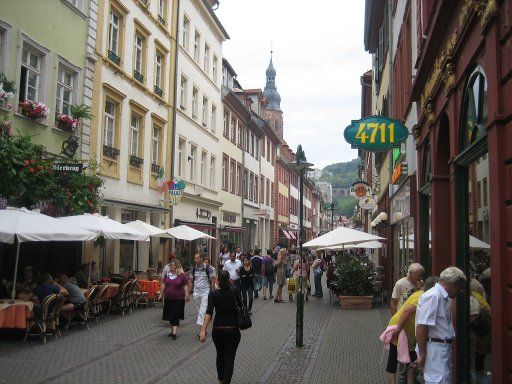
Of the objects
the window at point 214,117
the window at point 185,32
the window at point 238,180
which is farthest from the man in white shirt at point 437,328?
the window at point 238,180

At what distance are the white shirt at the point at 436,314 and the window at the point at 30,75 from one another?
42.0 ft

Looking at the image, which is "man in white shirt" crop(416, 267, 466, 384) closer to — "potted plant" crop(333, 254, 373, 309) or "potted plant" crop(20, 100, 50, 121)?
"potted plant" crop(20, 100, 50, 121)

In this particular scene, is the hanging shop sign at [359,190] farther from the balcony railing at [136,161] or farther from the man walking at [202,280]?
the man walking at [202,280]

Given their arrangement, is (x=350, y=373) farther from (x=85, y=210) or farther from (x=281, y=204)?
(x=281, y=204)

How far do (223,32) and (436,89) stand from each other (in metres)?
28.5

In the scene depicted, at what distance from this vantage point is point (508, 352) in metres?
5.02

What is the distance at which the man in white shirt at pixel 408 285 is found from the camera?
327 inches

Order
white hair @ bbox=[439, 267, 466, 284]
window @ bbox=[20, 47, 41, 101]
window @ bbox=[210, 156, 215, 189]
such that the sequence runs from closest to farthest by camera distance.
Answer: white hair @ bbox=[439, 267, 466, 284], window @ bbox=[20, 47, 41, 101], window @ bbox=[210, 156, 215, 189]

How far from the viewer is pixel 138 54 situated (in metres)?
23.5

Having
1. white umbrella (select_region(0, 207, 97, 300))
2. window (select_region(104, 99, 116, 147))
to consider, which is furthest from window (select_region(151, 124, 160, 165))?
white umbrella (select_region(0, 207, 97, 300))

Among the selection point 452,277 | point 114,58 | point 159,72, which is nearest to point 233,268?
point 114,58

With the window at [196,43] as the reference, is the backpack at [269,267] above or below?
below

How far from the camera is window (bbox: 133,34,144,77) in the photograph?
22922mm

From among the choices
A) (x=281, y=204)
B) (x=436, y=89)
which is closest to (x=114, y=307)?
(x=436, y=89)
